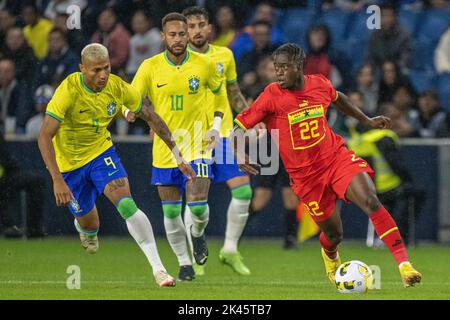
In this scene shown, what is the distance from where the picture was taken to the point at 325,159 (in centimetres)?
1077

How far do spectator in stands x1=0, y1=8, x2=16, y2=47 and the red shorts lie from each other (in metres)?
7.59

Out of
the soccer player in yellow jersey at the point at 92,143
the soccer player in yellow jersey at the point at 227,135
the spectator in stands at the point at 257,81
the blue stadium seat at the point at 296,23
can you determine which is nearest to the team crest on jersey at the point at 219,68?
the soccer player in yellow jersey at the point at 227,135

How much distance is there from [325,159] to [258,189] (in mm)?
Result: 5241

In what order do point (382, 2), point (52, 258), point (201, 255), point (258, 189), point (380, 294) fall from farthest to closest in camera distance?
point (382, 2)
point (258, 189)
point (52, 258)
point (201, 255)
point (380, 294)

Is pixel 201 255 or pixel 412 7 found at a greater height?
pixel 412 7

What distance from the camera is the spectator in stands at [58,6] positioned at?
17.7 m

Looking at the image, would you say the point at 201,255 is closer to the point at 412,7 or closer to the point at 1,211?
the point at 1,211

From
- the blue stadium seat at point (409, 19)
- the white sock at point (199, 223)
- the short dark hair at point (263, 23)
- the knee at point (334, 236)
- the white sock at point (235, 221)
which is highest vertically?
the short dark hair at point (263, 23)

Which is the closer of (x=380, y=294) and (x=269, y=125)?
(x=380, y=294)

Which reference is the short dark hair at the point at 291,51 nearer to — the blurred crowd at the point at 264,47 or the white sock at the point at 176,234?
the white sock at the point at 176,234

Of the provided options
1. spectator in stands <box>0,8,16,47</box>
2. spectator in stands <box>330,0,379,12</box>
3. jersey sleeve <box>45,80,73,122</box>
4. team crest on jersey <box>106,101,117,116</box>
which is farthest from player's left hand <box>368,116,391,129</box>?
spectator in stands <box>0,8,16,47</box>

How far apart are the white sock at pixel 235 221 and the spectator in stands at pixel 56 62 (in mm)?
3932

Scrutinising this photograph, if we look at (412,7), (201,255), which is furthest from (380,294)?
(412,7)

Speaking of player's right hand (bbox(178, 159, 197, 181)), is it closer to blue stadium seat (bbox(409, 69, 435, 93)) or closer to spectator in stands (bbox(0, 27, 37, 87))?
spectator in stands (bbox(0, 27, 37, 87))
